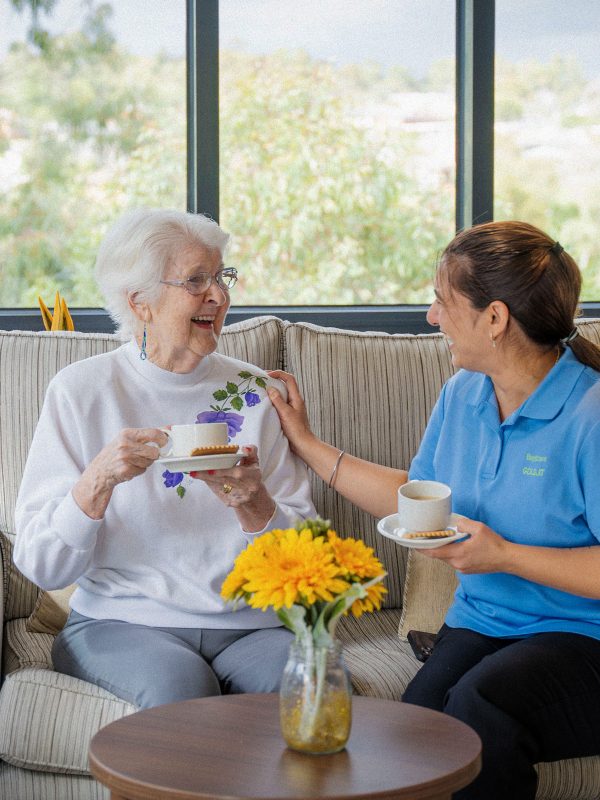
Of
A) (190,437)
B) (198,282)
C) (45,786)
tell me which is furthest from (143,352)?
(45,786)

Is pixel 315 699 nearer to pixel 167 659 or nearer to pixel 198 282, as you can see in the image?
pixel 167 659

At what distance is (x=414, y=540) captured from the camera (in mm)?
1684

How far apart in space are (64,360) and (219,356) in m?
0.43

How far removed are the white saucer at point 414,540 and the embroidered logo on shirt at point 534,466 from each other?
0.59 ft

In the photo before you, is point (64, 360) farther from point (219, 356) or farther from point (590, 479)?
point (590, 479)

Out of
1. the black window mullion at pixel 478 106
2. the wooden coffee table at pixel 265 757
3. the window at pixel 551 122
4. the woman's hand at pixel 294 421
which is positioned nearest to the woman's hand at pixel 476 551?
the wooden coffee table at pixel 265 757

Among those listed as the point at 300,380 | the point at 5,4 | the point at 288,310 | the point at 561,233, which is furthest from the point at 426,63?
the point at 300,380

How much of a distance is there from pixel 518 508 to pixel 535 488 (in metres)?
0.05

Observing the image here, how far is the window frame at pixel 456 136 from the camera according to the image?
3.39 meters

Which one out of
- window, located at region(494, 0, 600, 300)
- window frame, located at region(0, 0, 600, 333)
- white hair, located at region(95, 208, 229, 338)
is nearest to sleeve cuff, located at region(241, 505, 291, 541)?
white hair, located at region(95, 208, 229, 338)

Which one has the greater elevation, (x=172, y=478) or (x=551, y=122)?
(x=551, y=122)

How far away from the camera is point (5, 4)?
3.34m

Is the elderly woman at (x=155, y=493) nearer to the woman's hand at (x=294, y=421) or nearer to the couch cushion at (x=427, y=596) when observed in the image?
the woman's hand at (x=294, y=421)

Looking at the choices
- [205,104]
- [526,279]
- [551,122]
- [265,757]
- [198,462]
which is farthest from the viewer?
[551,122]
